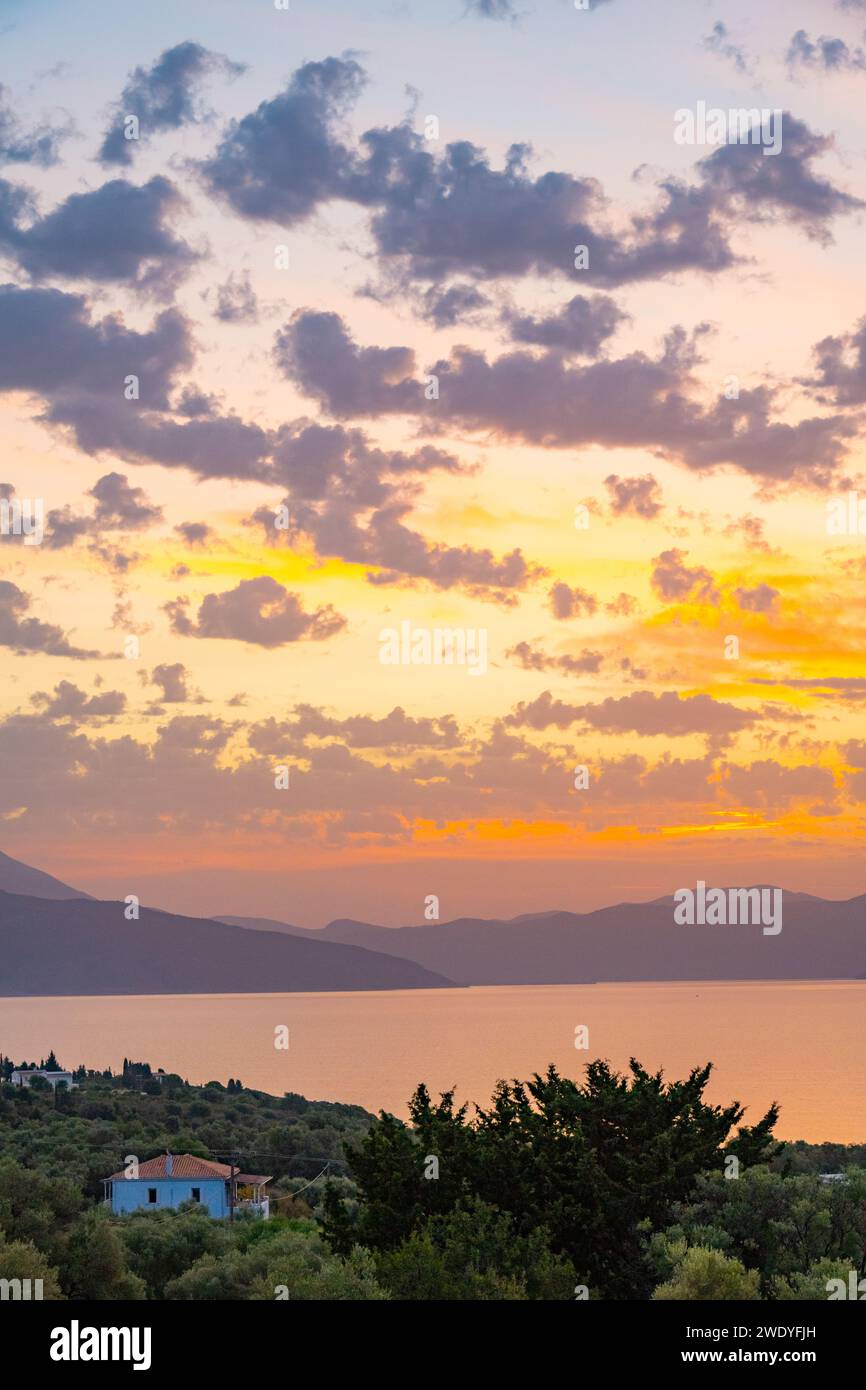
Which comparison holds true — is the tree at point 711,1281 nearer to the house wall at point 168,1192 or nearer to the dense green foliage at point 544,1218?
the dense green foliage at point 544,1218

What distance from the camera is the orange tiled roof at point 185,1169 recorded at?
54.4m

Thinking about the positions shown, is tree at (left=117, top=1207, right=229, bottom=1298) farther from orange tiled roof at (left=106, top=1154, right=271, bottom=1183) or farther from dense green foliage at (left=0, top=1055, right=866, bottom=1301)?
orange tiled roof at (left=106, top=1154, right=271, bottom=1183)

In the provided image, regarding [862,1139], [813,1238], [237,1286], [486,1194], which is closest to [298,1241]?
[237,1286]

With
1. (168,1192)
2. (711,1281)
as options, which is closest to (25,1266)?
(711,1281)

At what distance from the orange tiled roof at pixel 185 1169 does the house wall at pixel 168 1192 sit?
0.27 meters

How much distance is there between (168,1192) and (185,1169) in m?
1.59

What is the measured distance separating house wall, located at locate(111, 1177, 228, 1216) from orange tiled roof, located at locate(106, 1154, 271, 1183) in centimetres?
27

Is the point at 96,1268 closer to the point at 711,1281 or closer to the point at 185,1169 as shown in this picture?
the point at 711,1281

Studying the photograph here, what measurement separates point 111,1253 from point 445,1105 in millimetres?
6560

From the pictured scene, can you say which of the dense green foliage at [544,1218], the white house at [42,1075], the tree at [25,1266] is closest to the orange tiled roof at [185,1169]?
the dense green foliage at [544,1218]

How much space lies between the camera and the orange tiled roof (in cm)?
5444

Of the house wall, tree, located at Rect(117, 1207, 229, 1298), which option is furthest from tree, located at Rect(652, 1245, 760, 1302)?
the house wall
